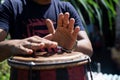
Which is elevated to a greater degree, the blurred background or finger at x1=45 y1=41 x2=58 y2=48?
finger at x1=45 y1=41 x2=58 y2=48

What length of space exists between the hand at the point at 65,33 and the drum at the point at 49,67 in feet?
0.46

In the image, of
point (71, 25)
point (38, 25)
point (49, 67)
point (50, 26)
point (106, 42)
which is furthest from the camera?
point (106, 42)

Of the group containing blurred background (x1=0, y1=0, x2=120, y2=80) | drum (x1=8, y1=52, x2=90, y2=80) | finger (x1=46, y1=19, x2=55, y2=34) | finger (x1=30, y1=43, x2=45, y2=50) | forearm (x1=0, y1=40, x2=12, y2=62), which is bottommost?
blurred background (x1=0, y1=0, x2=120, y2=80)

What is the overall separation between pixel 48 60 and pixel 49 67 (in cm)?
4

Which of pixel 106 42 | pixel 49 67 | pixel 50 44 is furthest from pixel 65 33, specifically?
pixel 106 42

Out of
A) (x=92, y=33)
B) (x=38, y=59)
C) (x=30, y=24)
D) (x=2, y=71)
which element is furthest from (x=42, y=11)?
(x=92, y=33)

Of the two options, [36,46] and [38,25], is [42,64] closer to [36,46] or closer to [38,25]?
[36,46]

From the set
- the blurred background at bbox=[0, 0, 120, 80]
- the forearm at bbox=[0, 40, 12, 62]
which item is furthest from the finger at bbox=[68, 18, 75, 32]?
the blurred background at bbox=[0, 0, 120, 80]

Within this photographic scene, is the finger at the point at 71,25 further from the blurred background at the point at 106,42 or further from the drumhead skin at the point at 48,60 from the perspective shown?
the blurred background at the point at 106,42

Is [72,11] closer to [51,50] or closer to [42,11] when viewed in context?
[42,11]

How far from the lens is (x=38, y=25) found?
2.67m

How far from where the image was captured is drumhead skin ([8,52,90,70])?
2219 mm

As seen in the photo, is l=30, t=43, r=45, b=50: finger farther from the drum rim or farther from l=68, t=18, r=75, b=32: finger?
l=68, t=18, r=75, b=32: finger

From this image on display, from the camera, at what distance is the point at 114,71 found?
749cm
